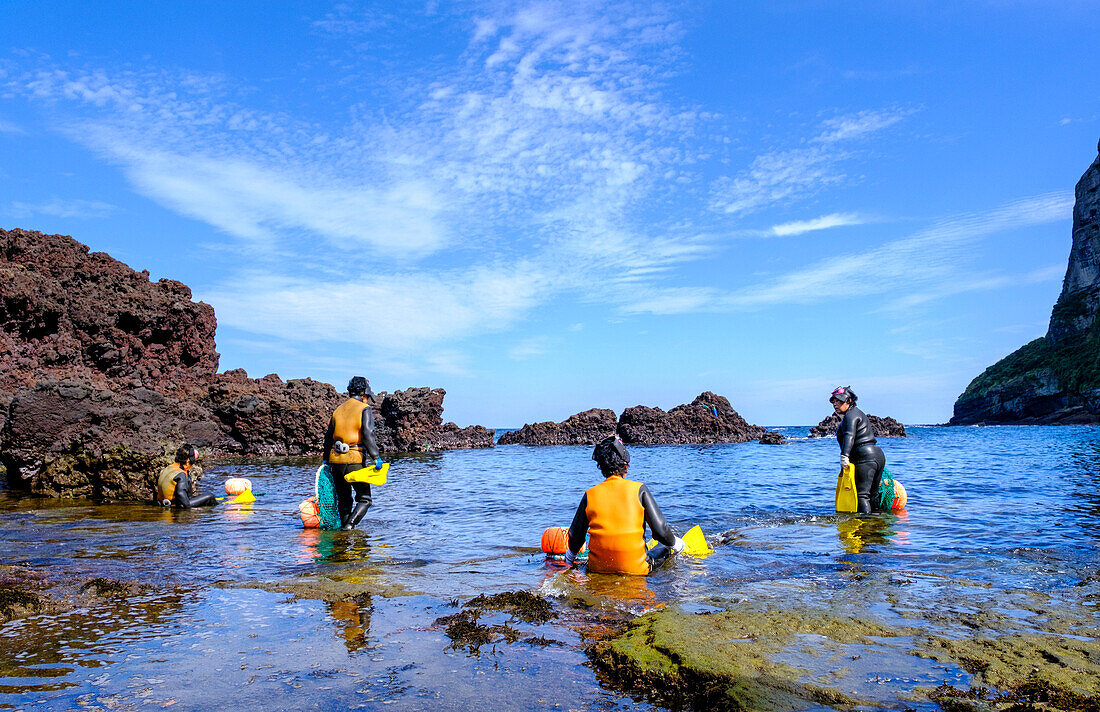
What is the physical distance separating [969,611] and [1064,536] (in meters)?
5.84

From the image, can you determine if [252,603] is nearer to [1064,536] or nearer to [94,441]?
[1064,536]

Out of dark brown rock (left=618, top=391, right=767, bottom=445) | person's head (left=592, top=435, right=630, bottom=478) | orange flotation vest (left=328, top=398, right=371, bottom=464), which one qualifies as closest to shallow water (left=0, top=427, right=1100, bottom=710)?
person's head (left=592, top=435, right=630, bottom=478)

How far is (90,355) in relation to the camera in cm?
2761

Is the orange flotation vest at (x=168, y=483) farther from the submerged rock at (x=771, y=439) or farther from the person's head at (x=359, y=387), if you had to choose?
the submerged rock at (x=771, y=439)

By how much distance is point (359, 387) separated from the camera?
10617mm

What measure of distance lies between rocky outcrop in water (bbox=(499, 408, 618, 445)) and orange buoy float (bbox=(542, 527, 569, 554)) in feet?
151

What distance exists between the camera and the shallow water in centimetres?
378

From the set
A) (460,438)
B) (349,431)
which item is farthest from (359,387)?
(460,438)

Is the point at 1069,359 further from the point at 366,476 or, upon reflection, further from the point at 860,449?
the point at 366,476

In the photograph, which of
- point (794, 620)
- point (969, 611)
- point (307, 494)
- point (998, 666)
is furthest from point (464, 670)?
point (307, 494)

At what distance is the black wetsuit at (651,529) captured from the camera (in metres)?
6.81

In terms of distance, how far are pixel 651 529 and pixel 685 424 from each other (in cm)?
4657

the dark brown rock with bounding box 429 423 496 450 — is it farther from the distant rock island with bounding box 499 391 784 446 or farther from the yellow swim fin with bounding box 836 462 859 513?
the yellow swim fin with bounding box 836 462 859 513

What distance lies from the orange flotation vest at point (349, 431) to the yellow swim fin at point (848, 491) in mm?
8965
